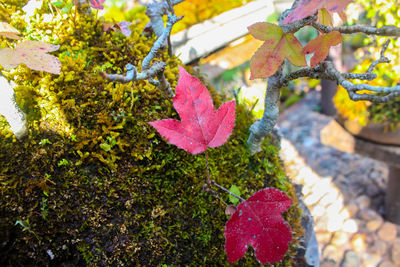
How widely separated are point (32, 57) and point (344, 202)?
352 centimetres

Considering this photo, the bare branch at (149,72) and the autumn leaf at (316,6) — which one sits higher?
the autumn leaf at (316,6)

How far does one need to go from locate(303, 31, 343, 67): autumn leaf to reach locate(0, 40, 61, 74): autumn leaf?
67 centimetres

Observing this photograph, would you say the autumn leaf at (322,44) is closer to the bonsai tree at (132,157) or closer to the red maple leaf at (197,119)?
the bonsai tree at (132,157)

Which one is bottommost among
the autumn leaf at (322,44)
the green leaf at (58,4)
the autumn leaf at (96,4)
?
the autumn leaf at (322,44)

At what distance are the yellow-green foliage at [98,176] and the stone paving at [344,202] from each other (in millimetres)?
1488

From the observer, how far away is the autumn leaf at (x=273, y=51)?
673mm

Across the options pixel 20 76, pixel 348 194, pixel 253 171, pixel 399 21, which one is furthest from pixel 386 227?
pixel 20 76

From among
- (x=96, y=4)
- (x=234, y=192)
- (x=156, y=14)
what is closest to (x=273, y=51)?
(x=234, y=192)

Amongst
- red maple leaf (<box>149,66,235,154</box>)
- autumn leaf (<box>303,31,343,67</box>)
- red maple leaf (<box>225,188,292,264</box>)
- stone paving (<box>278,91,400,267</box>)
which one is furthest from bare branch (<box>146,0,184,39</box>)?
stone paving (<box>278,91,400,267</box>)

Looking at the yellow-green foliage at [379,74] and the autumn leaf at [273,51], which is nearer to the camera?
the autumn leaf at [273,51]

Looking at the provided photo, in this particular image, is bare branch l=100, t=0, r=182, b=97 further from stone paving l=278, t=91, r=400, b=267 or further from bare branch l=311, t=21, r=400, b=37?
stone paving l=278, t=91, r=400, b=267

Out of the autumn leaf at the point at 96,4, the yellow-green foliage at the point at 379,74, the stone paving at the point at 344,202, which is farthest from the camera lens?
the stone paving at the point at 344,202

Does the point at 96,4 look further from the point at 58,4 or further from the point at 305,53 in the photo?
the point at 305,53

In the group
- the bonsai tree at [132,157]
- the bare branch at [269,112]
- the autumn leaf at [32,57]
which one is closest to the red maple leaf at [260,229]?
the bonsai tree at [132,157]
